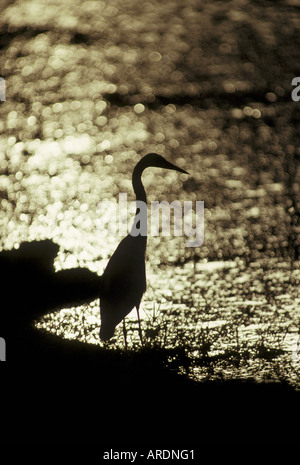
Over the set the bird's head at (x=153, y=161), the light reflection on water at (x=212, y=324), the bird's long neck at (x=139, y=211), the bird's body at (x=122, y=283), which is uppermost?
the bird's head at (x=153, y=161)

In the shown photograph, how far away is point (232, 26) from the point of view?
39250 mm

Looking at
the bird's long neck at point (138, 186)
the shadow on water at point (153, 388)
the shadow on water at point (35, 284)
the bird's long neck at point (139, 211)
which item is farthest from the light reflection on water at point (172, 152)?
the bird's long neck at point (138, 186)

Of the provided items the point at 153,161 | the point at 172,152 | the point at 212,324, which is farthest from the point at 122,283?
the point at 172,152

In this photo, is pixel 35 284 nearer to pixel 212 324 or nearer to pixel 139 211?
pixel 139 211

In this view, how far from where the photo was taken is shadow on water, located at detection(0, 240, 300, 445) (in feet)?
21.0

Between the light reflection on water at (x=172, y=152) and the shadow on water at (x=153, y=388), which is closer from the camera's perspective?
the shadow on water at (x=153, y=388)

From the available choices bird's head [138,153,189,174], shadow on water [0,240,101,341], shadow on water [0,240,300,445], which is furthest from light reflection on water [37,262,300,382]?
bird's head [138,153,189,174]

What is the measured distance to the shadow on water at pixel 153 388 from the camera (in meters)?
6.41

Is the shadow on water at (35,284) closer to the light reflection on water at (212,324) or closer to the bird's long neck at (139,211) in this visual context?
the light reflection on water at (212,324)

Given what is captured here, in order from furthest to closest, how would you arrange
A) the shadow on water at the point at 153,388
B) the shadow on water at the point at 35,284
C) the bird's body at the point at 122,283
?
1. the shadow on water at the point at 35,284
2. the bird's body at the point at 122,283
3. the shadow on water at the point at 153,388

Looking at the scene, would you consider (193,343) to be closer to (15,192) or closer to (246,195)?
(246,195)

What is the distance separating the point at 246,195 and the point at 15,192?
6639 mm

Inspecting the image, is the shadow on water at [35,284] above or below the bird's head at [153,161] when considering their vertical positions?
below

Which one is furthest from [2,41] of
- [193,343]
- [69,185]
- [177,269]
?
[193,343]
